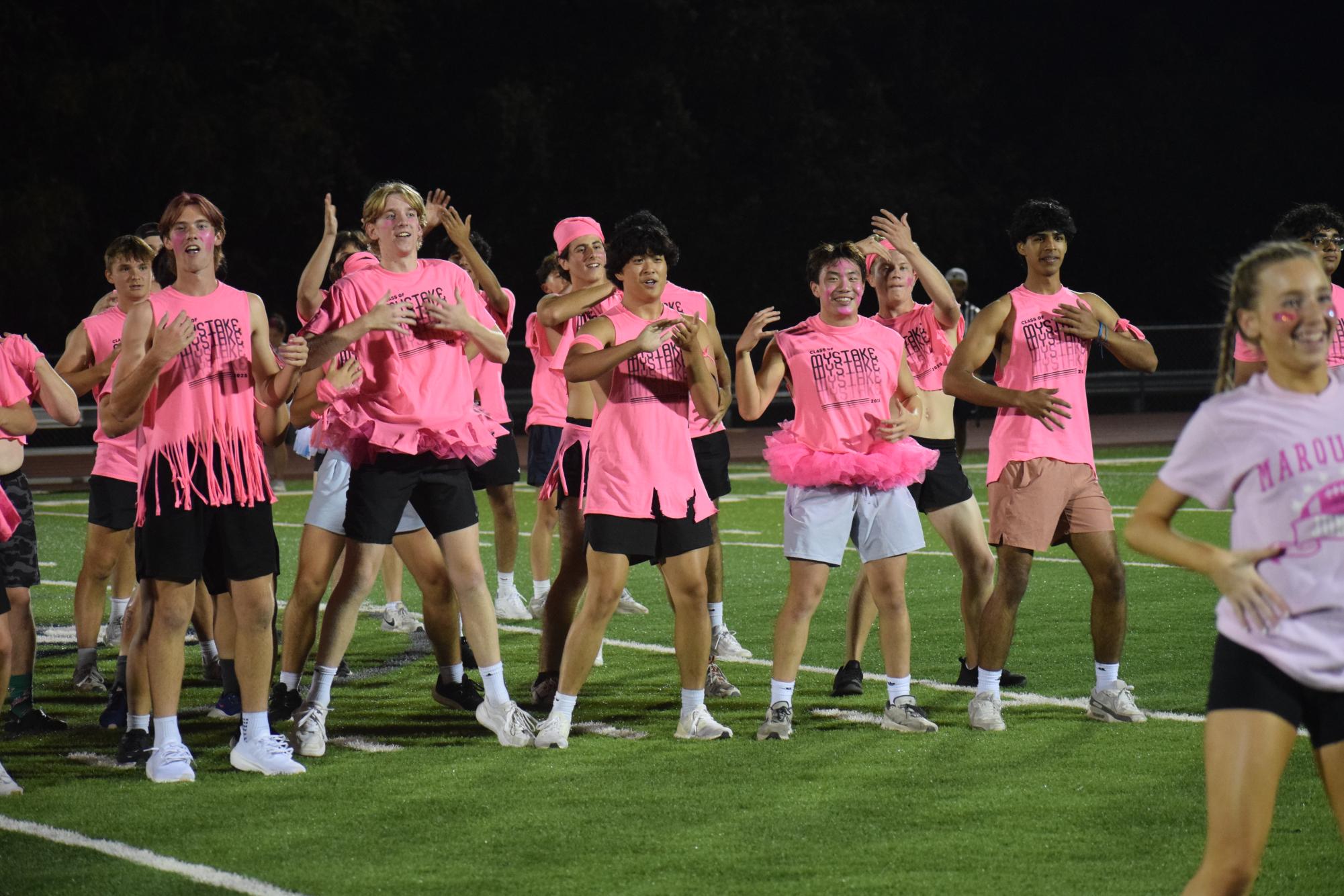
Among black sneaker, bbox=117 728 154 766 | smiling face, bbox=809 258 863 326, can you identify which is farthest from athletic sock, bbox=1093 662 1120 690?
black sneaker, bbox=117 728 154 766

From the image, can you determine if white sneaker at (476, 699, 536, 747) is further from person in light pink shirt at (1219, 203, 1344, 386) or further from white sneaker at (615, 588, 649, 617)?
white sneaker at (615, 588, 649, 617)

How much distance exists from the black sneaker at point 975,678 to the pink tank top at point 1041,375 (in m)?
1.35

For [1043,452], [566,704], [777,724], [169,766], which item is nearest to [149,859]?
[169,766]

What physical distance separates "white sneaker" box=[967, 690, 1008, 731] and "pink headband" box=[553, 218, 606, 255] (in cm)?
282

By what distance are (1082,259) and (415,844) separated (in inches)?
1469

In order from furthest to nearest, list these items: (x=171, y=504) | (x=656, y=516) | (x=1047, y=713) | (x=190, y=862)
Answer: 1. (x=1047, y=713)
2. (x=656, y=516)
3. (x=171, y=504)
4. (x=190, y=862)

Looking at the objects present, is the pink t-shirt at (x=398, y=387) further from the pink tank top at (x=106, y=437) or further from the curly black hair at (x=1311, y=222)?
the curly black hair at (x=1311, y=222)

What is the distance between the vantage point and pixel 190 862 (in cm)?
543

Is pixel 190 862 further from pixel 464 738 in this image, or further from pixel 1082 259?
pixel 1082 259

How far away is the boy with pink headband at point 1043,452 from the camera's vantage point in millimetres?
7246

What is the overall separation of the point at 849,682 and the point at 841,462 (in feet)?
4.50

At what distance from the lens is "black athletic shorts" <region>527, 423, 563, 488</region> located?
11.0 meters

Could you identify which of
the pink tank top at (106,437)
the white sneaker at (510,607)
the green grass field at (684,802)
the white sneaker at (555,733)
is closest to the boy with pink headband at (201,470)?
the green grass field at (684,802)

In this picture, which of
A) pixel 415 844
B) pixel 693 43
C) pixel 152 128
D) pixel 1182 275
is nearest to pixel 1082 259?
pixel 1182 275
